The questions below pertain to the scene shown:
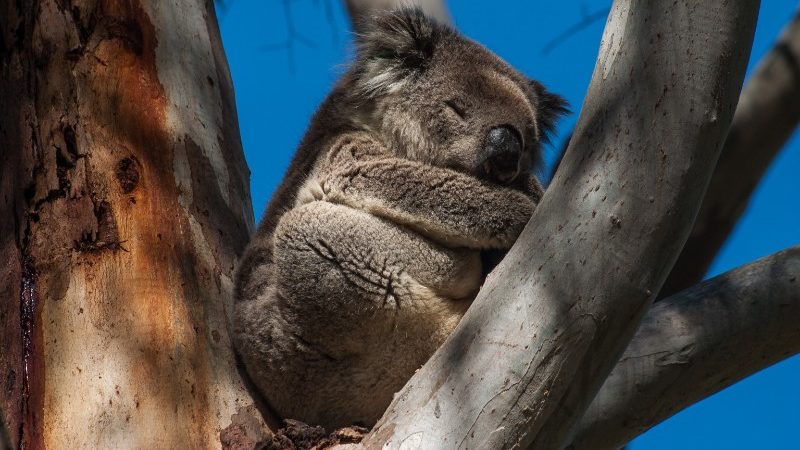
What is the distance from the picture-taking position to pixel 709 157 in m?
2.31

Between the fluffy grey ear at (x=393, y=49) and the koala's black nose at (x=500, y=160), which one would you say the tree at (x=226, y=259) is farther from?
the koala's black nose at (x=500, y=160)

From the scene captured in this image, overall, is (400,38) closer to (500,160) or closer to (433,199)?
(500,160)

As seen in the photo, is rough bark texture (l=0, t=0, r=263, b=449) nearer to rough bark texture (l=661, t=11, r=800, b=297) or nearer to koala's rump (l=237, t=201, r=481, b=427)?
koala's rump (l=237, t=201, r=481, b=427)

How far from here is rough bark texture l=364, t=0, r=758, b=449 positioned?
230 cm

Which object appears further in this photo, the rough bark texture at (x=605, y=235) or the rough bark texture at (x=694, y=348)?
the rough bark texture at (x=694, y=348)

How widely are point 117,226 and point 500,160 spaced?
1407mm

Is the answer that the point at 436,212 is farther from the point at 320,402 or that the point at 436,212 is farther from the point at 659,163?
the point at 659,163

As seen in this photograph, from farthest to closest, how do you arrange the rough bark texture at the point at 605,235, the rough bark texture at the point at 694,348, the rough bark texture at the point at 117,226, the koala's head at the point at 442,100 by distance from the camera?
the koala's head at the point at 442,100
the rough bark texture at the point at 117,226
the rough bark texture at the point at 694,348
the rough bark texture at the point at 605,235

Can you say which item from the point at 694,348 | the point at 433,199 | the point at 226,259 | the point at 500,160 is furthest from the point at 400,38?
the point at 694,348

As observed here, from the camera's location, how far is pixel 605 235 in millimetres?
2314

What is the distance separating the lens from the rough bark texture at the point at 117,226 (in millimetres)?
3139

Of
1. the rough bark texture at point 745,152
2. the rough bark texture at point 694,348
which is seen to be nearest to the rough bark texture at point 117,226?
the rough bark texture at point 694,348

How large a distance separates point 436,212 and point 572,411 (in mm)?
1165

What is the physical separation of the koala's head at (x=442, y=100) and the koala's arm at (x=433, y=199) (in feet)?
0.67
